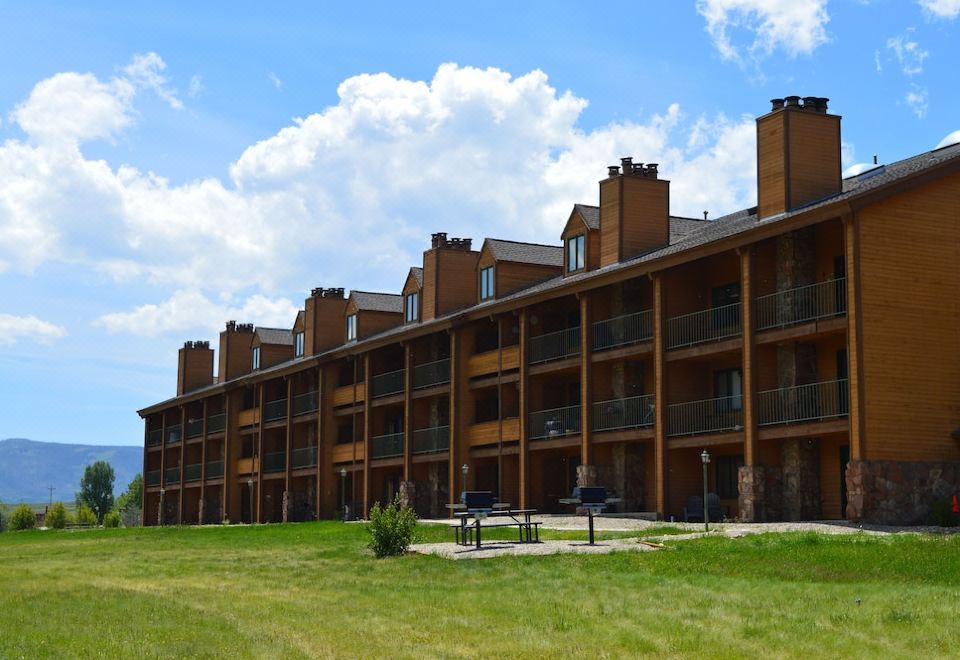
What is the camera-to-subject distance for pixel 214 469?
73.7 metres

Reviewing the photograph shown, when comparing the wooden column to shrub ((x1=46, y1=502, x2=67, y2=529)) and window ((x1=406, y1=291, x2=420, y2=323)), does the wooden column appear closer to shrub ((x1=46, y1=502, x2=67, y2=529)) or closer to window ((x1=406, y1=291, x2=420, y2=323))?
window ((x1=406, y1=291, x2=420, y2=323))

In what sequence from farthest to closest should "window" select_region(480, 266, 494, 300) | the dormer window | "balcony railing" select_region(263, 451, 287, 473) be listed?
"balcony railing" select_region(263, 451, 287, 473) < the dormer window < "window" select_region(480, 266, 494, 300)

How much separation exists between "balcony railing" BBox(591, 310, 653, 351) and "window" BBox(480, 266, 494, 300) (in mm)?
9983

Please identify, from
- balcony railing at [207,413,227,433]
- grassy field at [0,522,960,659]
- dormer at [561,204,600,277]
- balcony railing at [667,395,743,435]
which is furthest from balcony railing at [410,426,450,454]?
grassy field at [0,522,960,659]

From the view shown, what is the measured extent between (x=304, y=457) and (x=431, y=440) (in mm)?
13406

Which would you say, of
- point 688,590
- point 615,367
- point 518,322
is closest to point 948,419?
point 615,367

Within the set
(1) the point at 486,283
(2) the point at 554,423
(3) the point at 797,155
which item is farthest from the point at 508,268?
(3) the point at 797,155

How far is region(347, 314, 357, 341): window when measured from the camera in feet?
201

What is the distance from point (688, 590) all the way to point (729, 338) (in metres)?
18.3

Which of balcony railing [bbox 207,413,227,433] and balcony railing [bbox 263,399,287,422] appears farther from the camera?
balcony railing [bbox 207,413,227,433]

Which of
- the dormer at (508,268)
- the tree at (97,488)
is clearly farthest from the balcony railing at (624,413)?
the tree at (97,488)

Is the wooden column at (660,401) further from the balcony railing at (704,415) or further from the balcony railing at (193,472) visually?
the balcony railing at (193,472)

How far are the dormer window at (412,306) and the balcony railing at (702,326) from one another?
68.0 ft

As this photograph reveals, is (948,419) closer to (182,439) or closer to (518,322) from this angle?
(518,322)
